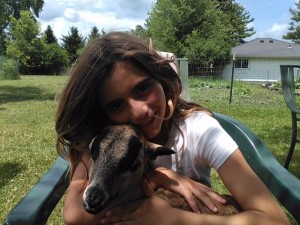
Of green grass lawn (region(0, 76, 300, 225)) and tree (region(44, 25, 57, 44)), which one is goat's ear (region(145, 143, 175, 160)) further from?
tree (region(44, 25, 57, 44))

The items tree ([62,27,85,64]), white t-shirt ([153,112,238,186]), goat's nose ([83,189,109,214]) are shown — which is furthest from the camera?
tree ([62,27,85,64])

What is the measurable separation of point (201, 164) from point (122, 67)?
751 millimetres

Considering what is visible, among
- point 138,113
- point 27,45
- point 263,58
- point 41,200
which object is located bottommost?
point 41,200

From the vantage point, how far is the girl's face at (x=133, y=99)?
2.05 m

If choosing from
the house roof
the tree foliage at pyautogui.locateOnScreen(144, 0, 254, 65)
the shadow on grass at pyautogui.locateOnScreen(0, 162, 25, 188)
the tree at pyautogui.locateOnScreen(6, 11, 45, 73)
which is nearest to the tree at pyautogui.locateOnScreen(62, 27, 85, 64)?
the tree at pyautogui.locateOnScreen(6, 11, 45, 73)

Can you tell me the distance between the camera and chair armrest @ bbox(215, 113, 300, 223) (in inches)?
83.6

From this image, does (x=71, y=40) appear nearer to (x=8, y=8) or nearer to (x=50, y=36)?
(x=50, y=36)

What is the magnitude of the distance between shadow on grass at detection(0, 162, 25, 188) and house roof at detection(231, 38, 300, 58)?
35025 mm

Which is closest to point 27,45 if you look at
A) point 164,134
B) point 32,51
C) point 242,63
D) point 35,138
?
point 32,51

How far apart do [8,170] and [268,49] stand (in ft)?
135

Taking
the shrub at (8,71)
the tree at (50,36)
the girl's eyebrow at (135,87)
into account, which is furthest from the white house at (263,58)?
the girl's eyebrow at (135,87)

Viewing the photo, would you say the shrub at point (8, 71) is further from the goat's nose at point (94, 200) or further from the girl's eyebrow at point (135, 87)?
the goat's nose at point (94, 200)

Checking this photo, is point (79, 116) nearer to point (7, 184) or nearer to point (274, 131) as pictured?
point (7, 184)

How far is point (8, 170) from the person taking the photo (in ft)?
17.8
